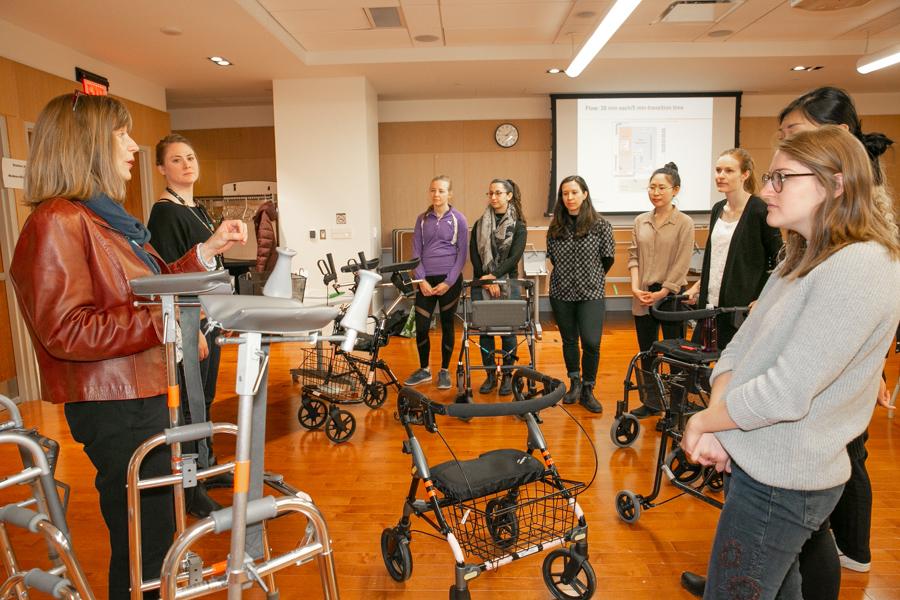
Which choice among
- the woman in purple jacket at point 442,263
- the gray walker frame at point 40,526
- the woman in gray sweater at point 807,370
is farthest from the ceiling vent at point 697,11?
the gray walker frame at point 40,526

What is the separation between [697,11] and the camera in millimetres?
5324

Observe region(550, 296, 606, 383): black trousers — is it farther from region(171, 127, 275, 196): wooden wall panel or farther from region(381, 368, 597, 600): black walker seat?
region(171, 127, 275, 196): wooden wall panel

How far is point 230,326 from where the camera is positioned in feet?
2.85

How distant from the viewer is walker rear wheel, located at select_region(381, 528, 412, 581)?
2.16m

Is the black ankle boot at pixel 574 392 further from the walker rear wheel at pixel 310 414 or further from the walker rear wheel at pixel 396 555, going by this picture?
the walker rear wheel at pixel 396 555

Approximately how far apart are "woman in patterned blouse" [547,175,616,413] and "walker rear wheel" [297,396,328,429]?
1804 mm

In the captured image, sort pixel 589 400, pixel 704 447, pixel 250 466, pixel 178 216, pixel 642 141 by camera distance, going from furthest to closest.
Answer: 1. pixel 642 141
2. pixel 589 400
3. pixel 178 216
4. pixel 704 447
5. pixel 250 466

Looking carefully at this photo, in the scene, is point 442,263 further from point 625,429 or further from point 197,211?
point 197,211

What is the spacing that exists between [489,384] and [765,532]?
3.52 meters

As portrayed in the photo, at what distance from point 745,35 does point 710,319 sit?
476 centimetres

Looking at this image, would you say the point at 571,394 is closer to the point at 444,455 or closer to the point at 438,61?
the point at 444,455

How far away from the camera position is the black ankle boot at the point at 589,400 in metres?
4.15

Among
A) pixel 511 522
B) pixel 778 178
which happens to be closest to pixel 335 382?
pixel 511 522

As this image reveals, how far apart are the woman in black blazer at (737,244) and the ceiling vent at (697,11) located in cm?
280
